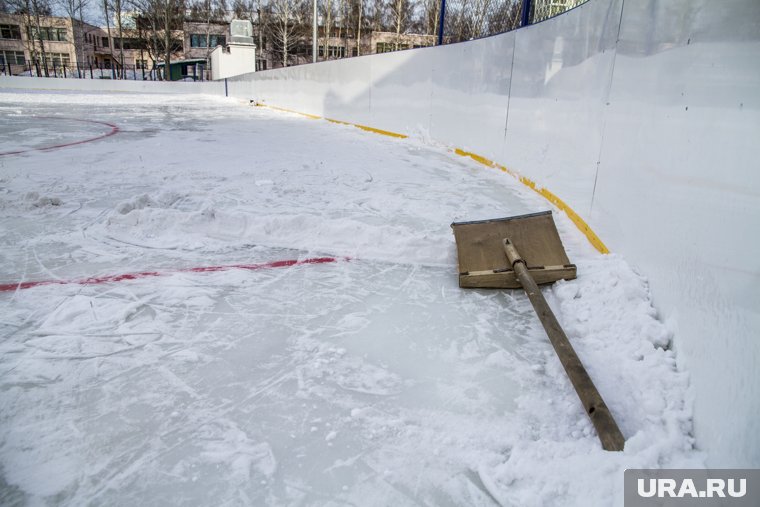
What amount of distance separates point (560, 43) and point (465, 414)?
4324 millimetres

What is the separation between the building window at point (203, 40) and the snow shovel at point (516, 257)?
50.9 m

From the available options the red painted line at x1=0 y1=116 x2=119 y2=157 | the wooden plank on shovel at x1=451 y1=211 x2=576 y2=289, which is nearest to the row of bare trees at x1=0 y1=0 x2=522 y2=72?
the red painted line at x1=0 y1=116 x2=119 y2=157

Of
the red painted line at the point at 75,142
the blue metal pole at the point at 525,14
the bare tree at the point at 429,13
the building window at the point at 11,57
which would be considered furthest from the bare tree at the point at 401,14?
the building window at the point at 11,57

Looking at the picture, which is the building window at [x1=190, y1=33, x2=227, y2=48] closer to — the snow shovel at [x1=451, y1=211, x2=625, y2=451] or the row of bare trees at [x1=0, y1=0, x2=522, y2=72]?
the row of bare trees at [x1=0, y1=0, x2=522, y2=72]

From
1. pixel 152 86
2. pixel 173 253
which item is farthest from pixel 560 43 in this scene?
pixel 152 86

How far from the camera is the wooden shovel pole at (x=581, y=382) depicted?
1.44 meters

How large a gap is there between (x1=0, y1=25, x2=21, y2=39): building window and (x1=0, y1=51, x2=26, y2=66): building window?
1624mm

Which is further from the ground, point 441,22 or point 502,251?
point 441,22

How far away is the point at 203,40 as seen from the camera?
153 feet

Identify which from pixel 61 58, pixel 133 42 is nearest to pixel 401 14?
pixel 133 42

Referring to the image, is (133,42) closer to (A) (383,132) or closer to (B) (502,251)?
(A) (383,132)

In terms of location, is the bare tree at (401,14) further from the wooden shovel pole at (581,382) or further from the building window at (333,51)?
the wooden shovel pole at (581,382)

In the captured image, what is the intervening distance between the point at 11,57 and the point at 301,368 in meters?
64.6

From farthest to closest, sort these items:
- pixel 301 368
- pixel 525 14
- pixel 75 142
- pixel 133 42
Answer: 1. pixel 133 42
2. pixel 75 142
3. pixel 525 14
4. pixel 301 368
